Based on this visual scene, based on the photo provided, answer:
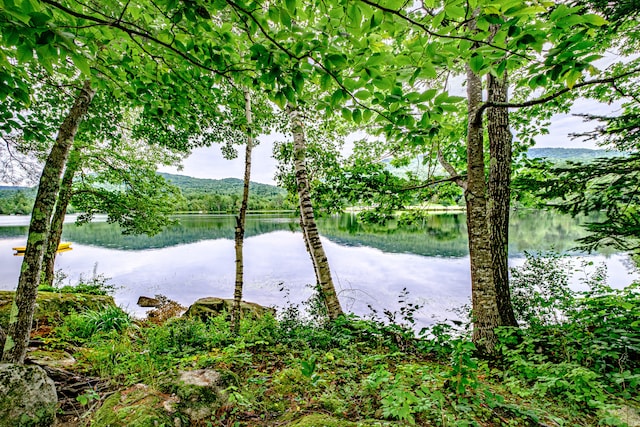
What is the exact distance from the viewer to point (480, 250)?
3.73 m

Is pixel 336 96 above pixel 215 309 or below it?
above

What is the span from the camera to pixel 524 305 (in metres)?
5.95

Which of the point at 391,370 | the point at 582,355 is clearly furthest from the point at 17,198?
the point at 582,355

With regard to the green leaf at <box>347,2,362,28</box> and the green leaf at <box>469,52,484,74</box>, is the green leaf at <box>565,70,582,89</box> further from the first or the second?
the green leaf at <box>347,2,362,28</box>

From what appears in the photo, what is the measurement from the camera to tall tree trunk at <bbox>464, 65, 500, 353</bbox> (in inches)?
145

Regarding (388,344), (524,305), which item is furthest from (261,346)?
(524,305)

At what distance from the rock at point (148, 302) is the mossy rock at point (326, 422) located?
37.5 feet

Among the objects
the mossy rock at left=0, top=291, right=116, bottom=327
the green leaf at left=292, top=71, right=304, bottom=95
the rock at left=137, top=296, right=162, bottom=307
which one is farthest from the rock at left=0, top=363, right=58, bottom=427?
the rock at left=137, top=296, right=162, bottom=307

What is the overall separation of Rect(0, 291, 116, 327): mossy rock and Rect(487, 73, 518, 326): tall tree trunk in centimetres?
823

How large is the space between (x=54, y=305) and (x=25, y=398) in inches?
176

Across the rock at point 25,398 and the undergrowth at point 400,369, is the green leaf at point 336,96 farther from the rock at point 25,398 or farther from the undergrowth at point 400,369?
the rock at point 25,398

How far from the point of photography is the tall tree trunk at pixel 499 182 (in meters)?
4.17

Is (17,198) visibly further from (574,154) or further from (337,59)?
(574,154)

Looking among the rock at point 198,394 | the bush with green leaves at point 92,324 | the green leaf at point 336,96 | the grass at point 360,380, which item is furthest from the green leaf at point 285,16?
the bush with green leaves at point 92,324
